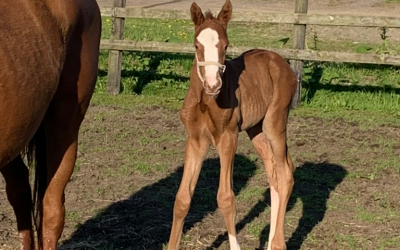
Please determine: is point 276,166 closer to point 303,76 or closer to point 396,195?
point 396,195

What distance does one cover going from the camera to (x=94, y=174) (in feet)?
19.4

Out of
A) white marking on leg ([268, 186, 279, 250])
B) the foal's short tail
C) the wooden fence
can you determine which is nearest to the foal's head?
the foal's short tail

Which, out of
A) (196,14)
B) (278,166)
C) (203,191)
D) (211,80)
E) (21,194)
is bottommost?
(203,191)

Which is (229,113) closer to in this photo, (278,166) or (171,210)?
(278,166)

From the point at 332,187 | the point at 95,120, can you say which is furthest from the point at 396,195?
the point at 95,120

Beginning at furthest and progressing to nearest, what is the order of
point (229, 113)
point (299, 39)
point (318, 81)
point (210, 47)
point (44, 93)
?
point (318, 81), point (299, 39), point (229, 113), point (210, 47), point (44, 93)

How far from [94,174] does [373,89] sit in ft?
15.6

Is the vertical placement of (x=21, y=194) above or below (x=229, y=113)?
below

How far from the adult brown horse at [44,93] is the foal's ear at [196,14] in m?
0.77

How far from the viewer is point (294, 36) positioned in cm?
912

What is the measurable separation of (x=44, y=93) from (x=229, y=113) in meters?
1.59

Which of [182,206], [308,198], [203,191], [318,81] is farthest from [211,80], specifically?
[318,81]

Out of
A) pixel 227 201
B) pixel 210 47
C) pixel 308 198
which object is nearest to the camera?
pixel 210 47

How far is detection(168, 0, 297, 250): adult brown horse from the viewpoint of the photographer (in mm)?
4066
